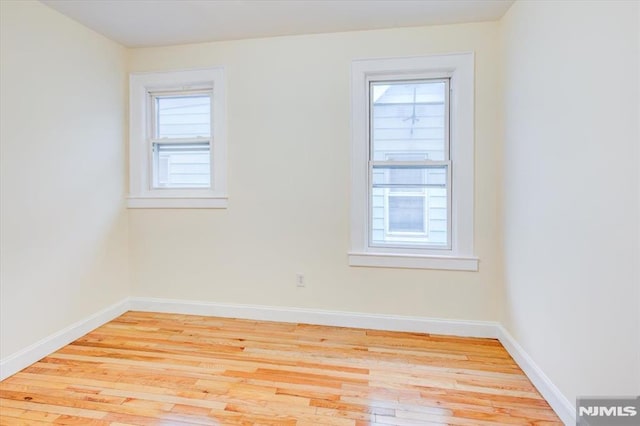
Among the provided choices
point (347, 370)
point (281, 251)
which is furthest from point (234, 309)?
point (347, 370)

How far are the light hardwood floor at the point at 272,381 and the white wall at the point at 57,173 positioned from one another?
0.38m

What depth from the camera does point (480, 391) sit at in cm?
194

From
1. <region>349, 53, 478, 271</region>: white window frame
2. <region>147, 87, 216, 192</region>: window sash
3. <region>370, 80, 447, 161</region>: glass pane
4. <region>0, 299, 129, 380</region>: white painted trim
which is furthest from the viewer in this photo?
<region>147, 87, 216, 192</region>: window sash

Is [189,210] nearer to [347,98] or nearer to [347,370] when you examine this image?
[347,98]

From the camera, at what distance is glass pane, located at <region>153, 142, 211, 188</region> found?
3084 millimetres

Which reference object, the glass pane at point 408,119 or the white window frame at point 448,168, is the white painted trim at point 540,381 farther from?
the glass pane at point 408,119

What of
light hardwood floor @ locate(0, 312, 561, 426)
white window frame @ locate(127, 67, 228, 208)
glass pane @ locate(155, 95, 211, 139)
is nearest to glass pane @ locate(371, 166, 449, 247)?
light hardwood floor @ locate(0, 312, 561, 426)

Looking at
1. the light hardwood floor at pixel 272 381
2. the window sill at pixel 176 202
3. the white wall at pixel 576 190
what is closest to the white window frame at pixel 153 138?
the window sill at pixel 176 202

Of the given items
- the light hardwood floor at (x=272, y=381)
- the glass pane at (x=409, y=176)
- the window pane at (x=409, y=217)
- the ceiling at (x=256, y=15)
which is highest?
the ceiling at (x=256, y=15)

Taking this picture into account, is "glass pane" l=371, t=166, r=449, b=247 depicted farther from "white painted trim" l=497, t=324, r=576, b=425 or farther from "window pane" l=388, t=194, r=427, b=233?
"white painted trim" l=497, t=324, r=576, b=425

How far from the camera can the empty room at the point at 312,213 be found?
1.68m

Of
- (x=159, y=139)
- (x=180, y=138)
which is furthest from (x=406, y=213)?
(x=159, y=139)

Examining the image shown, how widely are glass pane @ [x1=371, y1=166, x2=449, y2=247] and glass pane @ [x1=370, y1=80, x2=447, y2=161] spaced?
16 centimetres

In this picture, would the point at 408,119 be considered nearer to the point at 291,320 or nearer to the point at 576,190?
the point at 576,190
